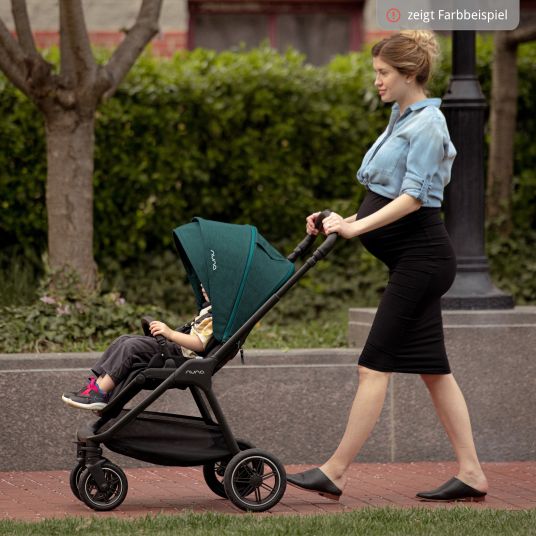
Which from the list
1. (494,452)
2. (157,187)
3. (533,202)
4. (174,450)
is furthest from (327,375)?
(533,202)

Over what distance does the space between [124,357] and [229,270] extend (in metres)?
0.60

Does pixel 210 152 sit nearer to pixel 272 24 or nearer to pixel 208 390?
pixel 272 24

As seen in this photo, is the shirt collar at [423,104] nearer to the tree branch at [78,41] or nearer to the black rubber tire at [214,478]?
the black rubber tire at [214,478]

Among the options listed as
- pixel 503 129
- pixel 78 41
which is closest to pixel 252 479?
pixel 78 41

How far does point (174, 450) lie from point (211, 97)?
Answer: 5220mm

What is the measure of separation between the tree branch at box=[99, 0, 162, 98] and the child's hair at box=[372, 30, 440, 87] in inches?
122

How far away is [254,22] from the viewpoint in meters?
14.8

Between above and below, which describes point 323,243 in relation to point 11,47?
below

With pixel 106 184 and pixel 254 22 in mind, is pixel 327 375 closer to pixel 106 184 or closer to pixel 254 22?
pixel 106 184

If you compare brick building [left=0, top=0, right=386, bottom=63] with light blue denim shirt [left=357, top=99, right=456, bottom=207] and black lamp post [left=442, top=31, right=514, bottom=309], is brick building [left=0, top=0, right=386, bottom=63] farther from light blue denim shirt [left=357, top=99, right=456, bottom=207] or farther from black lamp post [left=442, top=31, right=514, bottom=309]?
light blue denim shirt [left=357, top=99, right=456, bottom=207]

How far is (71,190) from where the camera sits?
28.2 feet

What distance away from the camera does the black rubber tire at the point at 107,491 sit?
5664 millimetres

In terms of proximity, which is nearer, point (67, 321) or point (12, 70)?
point (67, 321)

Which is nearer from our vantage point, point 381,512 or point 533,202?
point 381,512
